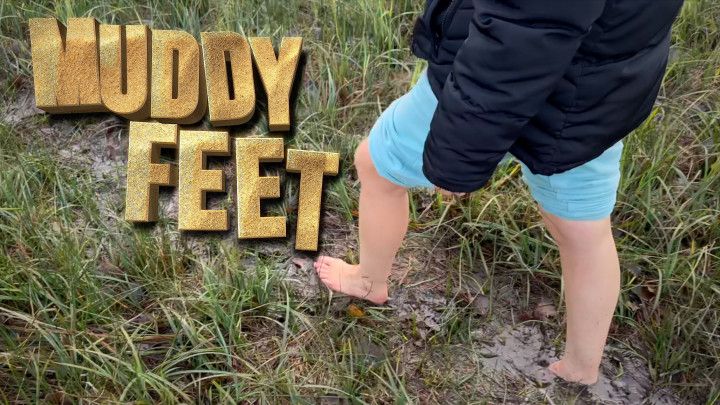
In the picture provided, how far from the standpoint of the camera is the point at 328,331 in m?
1.76

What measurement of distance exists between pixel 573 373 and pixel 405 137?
30.0 inches

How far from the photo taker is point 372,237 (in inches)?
64.1

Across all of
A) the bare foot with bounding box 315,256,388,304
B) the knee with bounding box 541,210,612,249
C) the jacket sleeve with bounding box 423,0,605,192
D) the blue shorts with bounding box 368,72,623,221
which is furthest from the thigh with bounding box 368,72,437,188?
the bare foot with bounding box 315,256,388,304

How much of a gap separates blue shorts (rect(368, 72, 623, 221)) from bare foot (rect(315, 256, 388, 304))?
0.48 m

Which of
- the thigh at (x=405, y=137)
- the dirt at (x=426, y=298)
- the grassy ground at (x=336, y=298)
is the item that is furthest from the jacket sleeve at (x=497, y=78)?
the dirt at (x=426, y=298)

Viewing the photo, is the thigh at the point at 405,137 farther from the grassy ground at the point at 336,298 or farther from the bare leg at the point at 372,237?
the grassy ground at the point at 336,298

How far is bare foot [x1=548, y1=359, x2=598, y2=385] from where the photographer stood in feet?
5.50

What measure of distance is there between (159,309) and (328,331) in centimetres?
44

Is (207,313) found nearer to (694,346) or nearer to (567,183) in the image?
(567,183)

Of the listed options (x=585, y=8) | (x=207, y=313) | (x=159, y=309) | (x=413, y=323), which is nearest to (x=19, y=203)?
(x=159, y=309)

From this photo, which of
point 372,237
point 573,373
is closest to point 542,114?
point 372,237

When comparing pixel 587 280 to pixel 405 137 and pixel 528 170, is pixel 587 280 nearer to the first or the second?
pixel 528 170

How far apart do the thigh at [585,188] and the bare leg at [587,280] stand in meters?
0.03

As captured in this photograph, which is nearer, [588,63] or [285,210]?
[588,63]
